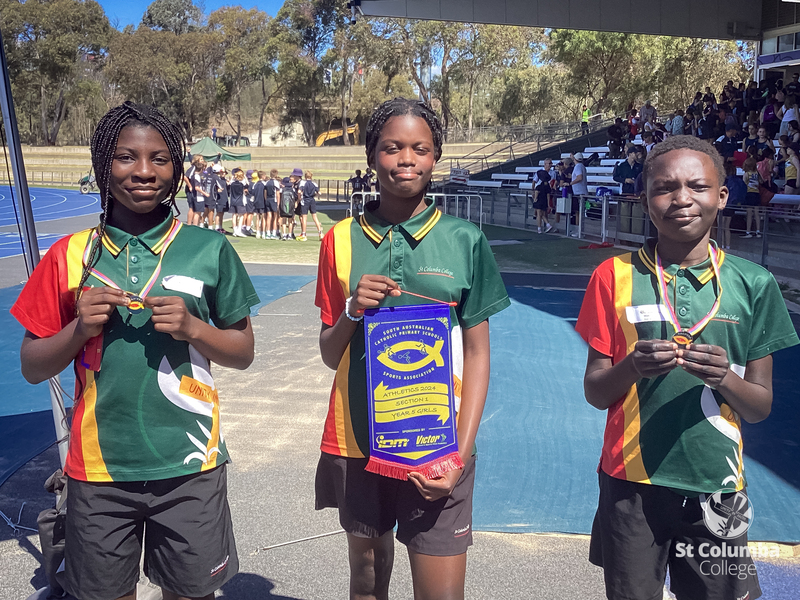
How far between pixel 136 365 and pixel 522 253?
14.5 meters

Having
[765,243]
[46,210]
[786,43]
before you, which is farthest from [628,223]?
[46,210]

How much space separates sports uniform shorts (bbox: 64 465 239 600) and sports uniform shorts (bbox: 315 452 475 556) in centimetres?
40

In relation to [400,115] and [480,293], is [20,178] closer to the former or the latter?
[400,115]

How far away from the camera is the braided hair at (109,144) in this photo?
2322 mm

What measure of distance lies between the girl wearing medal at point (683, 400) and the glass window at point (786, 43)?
82.5 ft

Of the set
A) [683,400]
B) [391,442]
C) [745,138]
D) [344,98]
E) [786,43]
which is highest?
[344,98]

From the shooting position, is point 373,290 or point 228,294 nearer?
point 373,290

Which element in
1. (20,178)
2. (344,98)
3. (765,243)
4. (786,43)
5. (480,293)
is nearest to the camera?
(480,293)

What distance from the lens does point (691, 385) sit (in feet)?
7.54

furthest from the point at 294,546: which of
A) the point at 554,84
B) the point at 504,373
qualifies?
the point at 554,84

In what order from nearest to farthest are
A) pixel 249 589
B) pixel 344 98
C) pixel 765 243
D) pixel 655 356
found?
pixel 655 356, pixel 249 589, pixel 765 243, pixel 344 98

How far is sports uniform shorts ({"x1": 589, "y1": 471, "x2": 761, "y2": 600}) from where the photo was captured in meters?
2.24

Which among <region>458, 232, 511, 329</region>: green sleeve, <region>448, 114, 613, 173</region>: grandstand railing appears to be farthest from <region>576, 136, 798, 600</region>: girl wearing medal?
<region>448, 114, 613, 173</region>: grandstand railing

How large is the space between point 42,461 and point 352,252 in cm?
349
